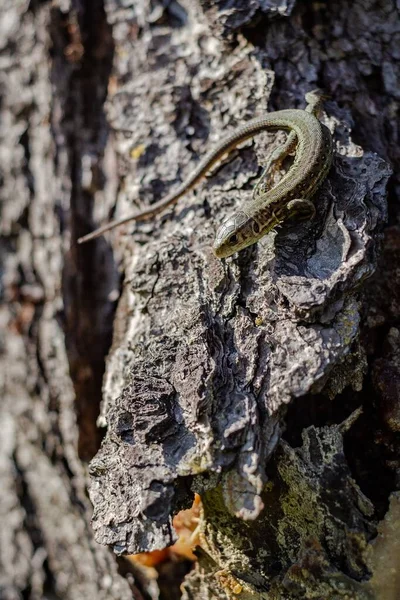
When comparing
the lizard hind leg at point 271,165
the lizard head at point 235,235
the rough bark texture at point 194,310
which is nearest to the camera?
the rough bark texture at point 194,310

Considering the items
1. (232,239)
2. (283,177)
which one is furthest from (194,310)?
(283,177)

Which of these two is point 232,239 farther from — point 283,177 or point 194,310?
point 283,177

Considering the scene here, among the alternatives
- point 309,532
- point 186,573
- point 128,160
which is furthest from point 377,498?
point 128,160

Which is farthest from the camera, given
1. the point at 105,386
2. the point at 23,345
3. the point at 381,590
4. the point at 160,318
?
the point at 23,345

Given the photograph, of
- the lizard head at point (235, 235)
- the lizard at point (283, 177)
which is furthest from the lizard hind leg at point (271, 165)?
the lizard head at point (235, 235)

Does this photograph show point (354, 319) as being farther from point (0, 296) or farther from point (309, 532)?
point (0, 296)

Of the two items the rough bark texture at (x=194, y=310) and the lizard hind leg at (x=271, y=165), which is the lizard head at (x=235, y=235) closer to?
the rough bark texture at (x=194, y=310)

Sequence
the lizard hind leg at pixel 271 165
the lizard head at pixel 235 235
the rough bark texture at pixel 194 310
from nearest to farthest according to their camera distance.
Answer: the rough bark texture at pixel 194 310 → the lizard head at pixel 235 235 → the lizard hind leg at pixel 271 165

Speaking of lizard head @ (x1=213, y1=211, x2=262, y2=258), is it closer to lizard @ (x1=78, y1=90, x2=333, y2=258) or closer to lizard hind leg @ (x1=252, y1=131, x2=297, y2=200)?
lizard @ (x1=78, y1=90, x2=333, y2=258)
